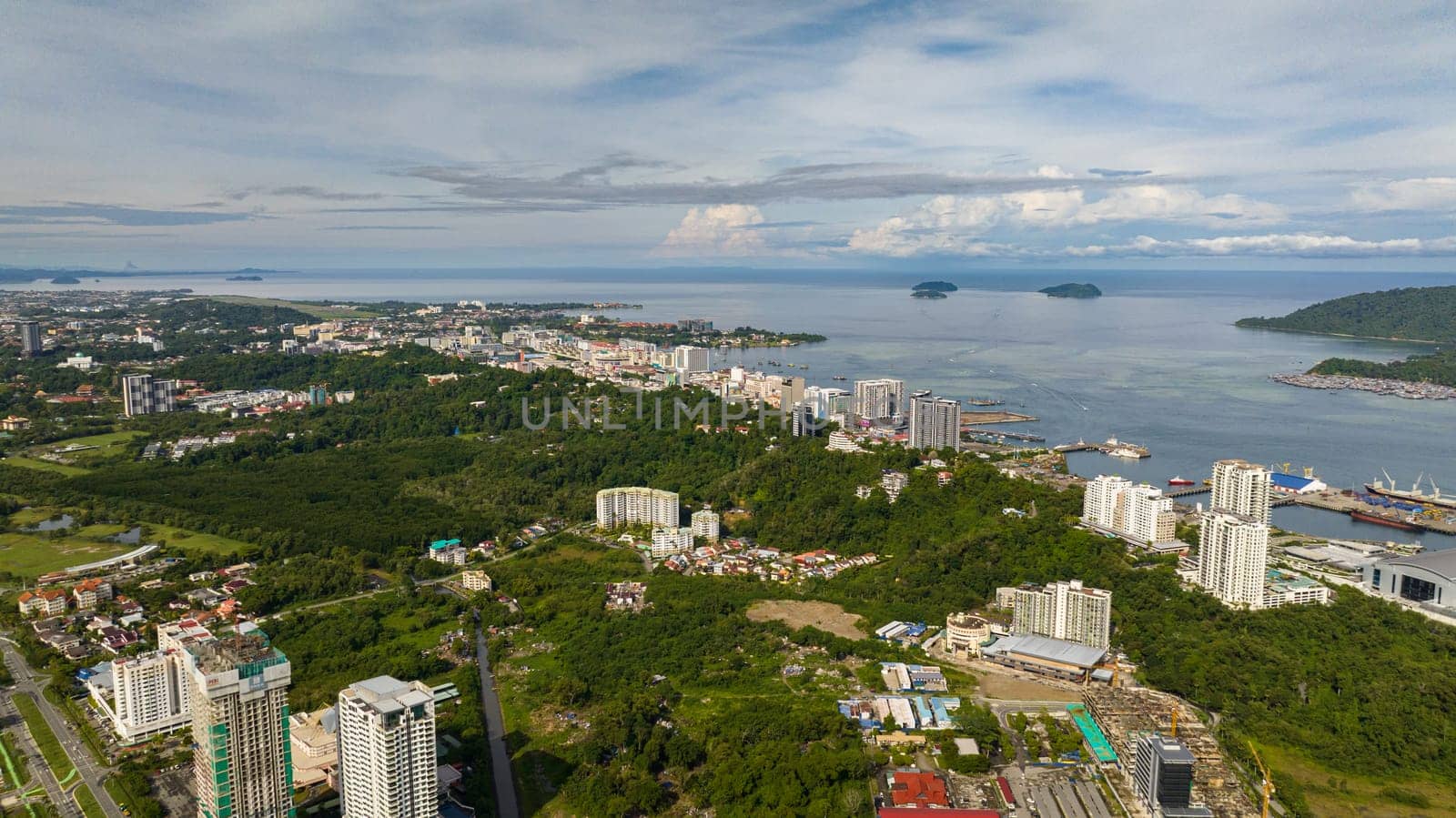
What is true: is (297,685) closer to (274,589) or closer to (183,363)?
(274,589)

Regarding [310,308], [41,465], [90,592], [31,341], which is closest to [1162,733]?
[90,592]

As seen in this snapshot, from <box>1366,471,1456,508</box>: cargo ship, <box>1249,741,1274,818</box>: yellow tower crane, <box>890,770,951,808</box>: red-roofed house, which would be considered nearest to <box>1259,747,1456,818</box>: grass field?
<box>1249,741,1274,818</box>: yellow tower crane

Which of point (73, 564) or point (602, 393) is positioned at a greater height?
point (602, 393)

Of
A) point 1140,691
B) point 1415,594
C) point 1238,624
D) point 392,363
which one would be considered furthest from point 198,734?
point 392,363

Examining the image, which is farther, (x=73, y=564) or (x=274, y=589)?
(x=73, y=564)

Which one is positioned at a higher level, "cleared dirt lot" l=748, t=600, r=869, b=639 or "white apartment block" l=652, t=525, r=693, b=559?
"white apartment block" l=652, t=525, r=693, b=559

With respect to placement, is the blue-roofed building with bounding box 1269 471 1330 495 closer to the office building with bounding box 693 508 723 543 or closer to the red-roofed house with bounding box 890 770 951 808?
the office building with bounding box 693 508 723 543

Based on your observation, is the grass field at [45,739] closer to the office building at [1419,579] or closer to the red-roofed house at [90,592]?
the red-roofed house at [90,592]
